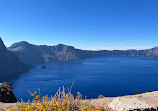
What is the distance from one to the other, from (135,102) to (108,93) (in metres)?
112

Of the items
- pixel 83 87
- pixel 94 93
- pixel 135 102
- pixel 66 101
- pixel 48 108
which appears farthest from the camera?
pixel 83 87

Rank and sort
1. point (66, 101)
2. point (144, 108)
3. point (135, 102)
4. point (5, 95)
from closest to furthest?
point (66, 101) → point (144, 108) → point (135, 102) → point (5, 95)

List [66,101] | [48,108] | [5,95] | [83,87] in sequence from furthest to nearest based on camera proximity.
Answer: [83,87]
[5,95]
[66,101]
[48,108]

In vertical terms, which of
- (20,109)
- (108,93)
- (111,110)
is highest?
(20,109)

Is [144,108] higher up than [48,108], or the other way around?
[48,108]

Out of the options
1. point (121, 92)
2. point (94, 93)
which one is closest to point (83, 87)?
point (94, 93)

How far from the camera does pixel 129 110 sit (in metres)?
6.22

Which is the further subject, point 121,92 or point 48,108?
point 121,92

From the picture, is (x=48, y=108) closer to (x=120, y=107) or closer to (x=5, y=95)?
(x=120, y=107)

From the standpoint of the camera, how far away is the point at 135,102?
7.06m

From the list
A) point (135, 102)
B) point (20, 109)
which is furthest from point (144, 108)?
point (20, 109)

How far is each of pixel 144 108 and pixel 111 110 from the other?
173cm

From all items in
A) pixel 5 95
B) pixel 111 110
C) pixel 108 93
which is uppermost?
pixel 111 110

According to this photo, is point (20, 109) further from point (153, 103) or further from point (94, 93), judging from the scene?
point (94, 93)
